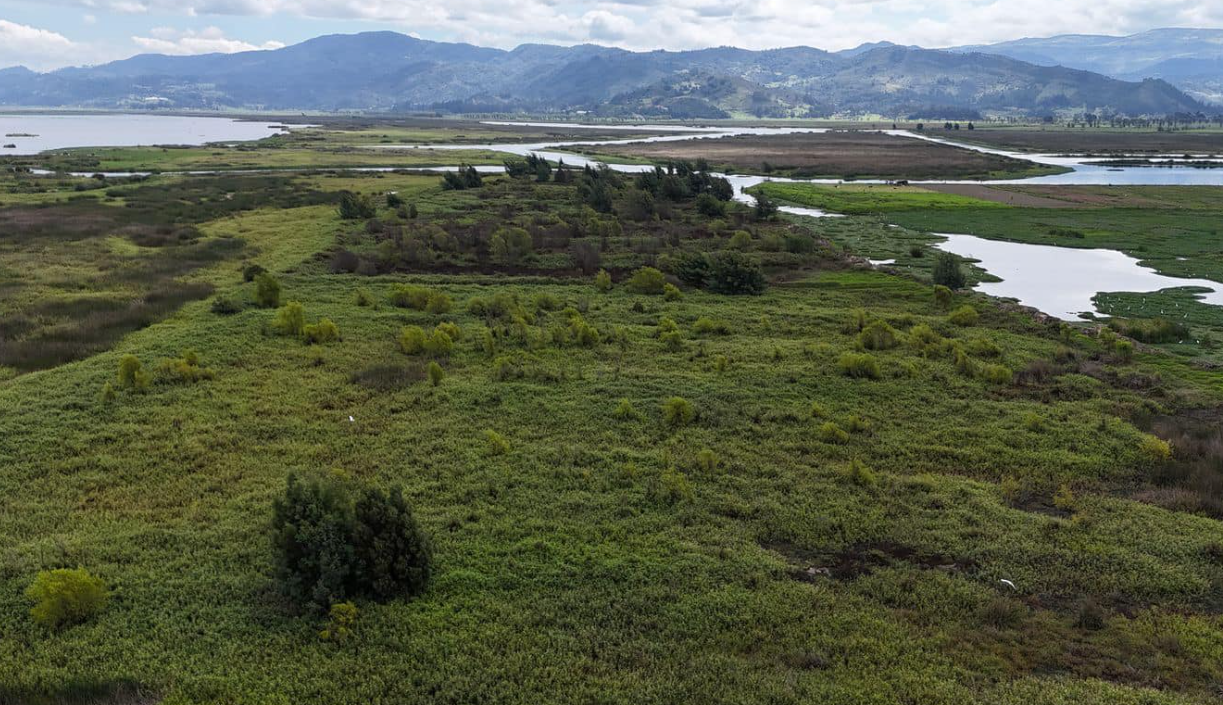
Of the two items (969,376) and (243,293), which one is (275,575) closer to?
(969,376)

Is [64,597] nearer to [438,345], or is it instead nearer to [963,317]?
[438,345]

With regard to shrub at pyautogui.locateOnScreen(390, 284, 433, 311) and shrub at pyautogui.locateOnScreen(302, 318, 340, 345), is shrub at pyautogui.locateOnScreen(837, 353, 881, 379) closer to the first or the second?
shrub at pyautogui.locateOnScreen(390, 284, 433, 311)

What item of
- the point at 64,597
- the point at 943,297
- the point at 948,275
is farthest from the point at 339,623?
the point at 948,275

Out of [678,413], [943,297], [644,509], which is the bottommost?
[644,509]

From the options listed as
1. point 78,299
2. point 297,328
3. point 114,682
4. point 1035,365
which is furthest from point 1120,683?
point 78,299

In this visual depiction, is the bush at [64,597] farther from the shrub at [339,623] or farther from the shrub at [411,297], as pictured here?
the shrub at [411,297]

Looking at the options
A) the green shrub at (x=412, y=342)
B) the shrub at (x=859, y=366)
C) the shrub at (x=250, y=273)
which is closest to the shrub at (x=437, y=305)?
the green shrub at (x=412, y=342)
